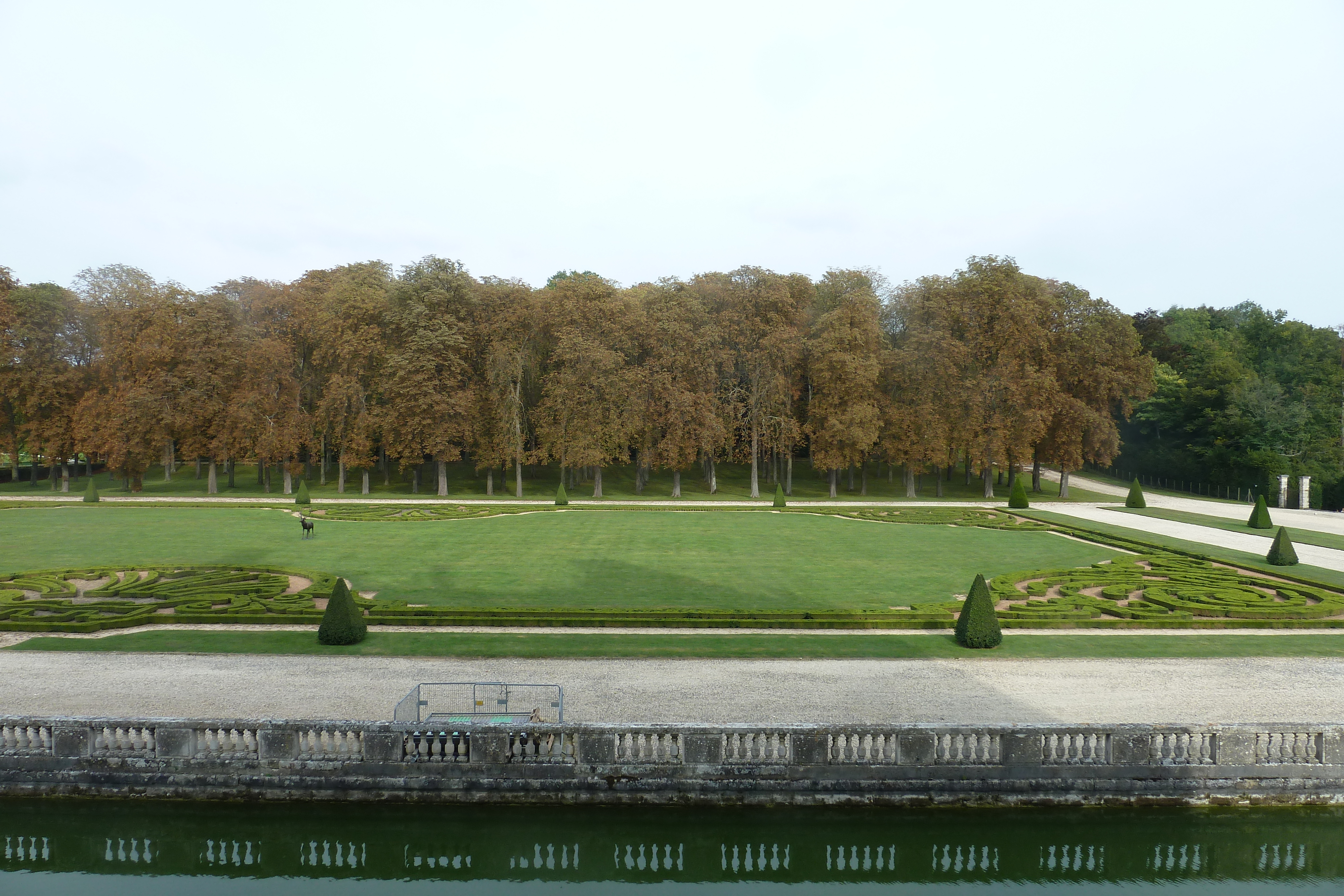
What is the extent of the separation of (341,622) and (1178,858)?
1689cm

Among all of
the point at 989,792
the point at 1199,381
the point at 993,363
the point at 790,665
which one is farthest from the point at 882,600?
the point at 1199,381

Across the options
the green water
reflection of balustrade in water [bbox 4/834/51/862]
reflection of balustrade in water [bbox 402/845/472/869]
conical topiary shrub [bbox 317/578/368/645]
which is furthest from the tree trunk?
reflection of balustrade in water [bbox 4/834/51/862]

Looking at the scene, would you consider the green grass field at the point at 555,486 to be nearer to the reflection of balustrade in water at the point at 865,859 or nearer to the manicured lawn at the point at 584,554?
the manicured lawn at the point at 584,554

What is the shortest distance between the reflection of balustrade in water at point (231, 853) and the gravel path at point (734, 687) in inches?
92.9

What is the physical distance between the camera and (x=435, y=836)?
A: 12102mm

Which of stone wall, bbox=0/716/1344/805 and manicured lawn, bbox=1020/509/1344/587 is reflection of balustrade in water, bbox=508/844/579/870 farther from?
manicured lawn, bbox=1020/509/1344/587

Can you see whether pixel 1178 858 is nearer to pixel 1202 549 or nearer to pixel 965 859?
pixel 965 859

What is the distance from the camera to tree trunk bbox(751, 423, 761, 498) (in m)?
60.2

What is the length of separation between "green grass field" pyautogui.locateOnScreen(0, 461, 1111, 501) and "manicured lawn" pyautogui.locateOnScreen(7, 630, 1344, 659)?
3774cm

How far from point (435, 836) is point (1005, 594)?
18561 millimetres

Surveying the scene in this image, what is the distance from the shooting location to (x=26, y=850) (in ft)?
38.1

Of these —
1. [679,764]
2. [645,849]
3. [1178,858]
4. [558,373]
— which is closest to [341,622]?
[679,764]

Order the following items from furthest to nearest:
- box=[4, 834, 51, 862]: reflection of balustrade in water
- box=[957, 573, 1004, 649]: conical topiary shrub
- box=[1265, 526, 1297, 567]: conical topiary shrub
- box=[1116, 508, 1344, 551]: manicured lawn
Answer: box=[1116, 508, 1344, 551]: manicured lawn → box=[1265, 526, 1297, 567]: conical topiary shrub → box=[957, 573, 1004, 649]: conical topiary shrub → box=[4, 834, 51, 862]: reflection of balustrade in water

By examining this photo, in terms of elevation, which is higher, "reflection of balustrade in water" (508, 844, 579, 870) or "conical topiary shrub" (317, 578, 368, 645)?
"conical topiary shrub" (317, 578, 368, 645)
